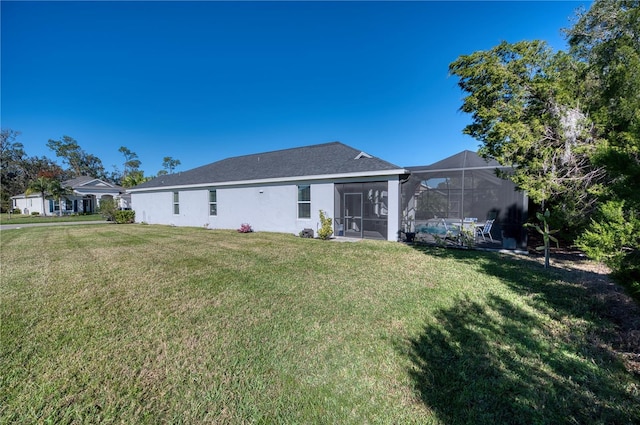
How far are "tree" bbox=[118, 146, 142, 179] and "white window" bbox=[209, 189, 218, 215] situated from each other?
56791 mm

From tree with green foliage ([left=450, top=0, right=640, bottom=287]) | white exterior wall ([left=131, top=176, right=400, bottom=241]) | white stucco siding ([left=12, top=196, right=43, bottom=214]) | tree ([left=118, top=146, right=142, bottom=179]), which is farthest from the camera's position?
tree ([left=118, top=146, right=142, bottom=179])

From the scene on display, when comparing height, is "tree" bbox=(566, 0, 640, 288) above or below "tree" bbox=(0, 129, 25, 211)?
below

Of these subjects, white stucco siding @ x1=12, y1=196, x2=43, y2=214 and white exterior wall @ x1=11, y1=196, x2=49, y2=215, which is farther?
white stucco siding @ x1=12, y1=196, x2=43, y2=214

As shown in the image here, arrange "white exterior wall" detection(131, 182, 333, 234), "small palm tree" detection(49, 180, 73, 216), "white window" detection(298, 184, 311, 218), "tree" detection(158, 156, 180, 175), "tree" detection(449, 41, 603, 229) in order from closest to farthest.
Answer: "tree" detection(449, 41, 603, 229)
"white exterior wall" detection(131, 182, 333, 234)
"white window" detection(298, 184, 311, 218)
"small palm tree" detection(49, 180, 73, 216)
"tree" detection(158, 156, 180, 175)

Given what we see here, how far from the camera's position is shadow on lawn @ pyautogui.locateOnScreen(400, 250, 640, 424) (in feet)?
6.63

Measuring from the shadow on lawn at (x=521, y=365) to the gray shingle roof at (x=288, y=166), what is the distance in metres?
6.75

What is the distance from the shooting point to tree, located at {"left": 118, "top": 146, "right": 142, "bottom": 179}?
5769 centimetres

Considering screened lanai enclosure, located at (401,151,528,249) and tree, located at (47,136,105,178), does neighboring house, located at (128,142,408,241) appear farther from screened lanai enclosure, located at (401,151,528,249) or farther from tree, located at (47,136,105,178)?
tree, located at (47,136,105,178)

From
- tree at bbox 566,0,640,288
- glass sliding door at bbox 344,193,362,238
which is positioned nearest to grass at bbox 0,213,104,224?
glass sliding door at bbox 344,193,362,238

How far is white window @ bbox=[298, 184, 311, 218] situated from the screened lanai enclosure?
4.37 m

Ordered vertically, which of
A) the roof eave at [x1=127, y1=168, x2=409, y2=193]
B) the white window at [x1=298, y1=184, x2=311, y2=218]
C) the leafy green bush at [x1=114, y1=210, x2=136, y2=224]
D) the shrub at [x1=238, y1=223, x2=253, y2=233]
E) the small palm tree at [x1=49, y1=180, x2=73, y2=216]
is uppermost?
the small palm tree at [x1=49, y1=180, x2=73, y2=216]

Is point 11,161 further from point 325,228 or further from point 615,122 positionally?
point 615,122

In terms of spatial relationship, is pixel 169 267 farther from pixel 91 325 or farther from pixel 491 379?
pixel 491 379

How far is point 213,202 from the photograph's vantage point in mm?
15945
